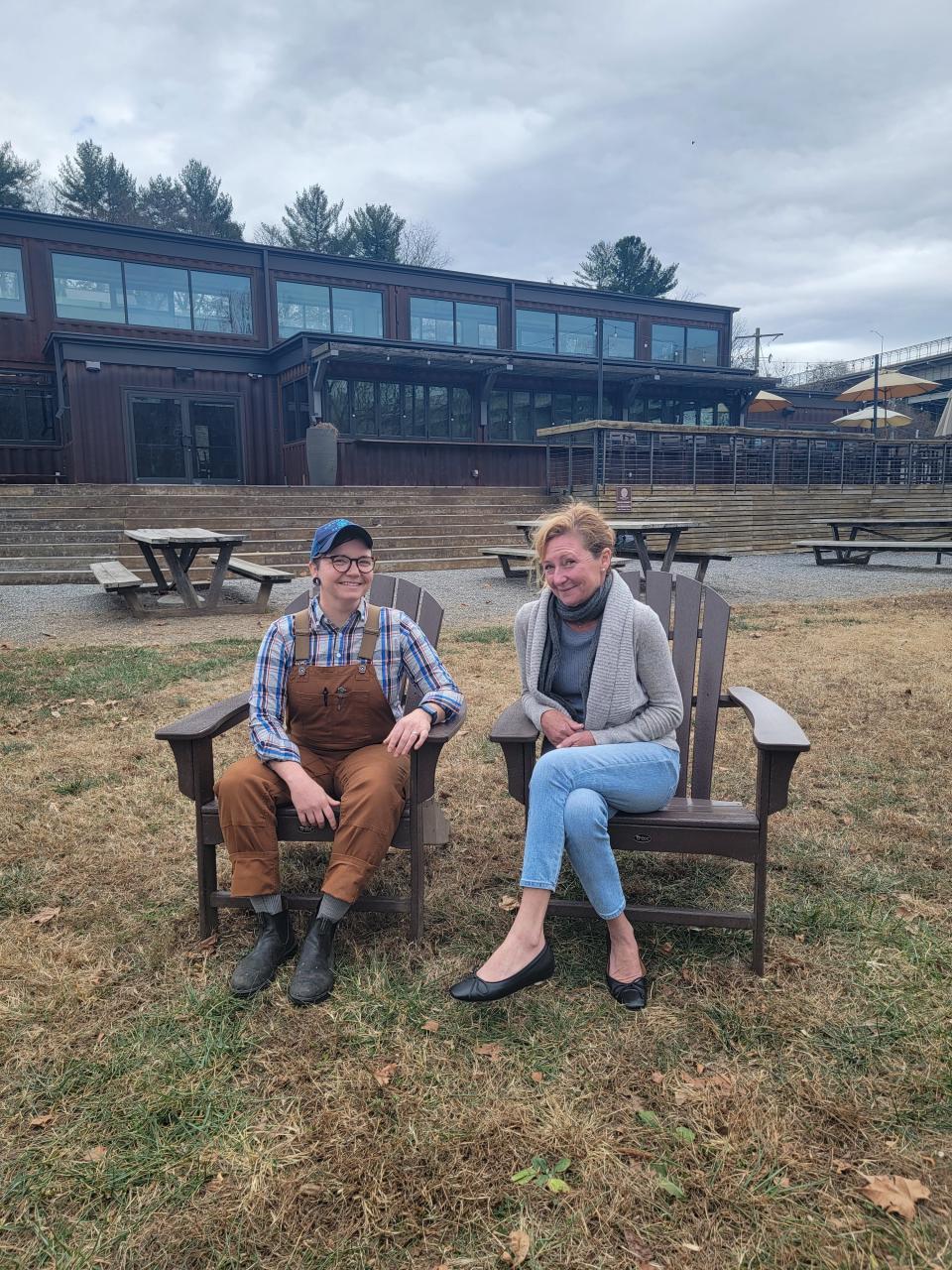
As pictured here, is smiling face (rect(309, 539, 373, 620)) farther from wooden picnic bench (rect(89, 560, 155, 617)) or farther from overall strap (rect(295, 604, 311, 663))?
Answer: wooden picnic bench (rect(89, 560, 155, 617))

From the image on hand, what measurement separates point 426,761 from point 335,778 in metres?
0.37

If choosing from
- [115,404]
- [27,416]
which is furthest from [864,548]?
[27,416]

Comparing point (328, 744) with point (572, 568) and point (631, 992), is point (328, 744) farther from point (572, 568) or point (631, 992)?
point (631, 992)

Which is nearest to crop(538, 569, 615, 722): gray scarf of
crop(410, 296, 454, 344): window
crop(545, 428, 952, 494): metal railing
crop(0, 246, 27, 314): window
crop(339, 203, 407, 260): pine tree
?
crop(545, 428, 952, 494): metal railing

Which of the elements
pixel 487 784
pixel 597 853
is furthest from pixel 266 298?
pixel 597 853

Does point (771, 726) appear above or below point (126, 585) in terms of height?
above

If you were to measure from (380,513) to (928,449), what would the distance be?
16.5 m

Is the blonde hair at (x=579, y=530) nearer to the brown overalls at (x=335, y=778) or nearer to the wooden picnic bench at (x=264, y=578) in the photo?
the brown overalls at (x=335, y=778)

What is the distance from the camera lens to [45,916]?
2.93 metres

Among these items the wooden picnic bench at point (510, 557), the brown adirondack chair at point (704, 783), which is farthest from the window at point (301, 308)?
the brown adirondack chair at point (704, 783)

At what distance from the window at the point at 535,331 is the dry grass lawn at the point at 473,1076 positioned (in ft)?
87.6

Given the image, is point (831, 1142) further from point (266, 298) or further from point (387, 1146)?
point (266, 298)

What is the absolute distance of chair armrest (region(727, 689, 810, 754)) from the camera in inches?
93.9

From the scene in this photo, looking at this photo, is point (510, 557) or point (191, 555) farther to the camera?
point (510, 557)
